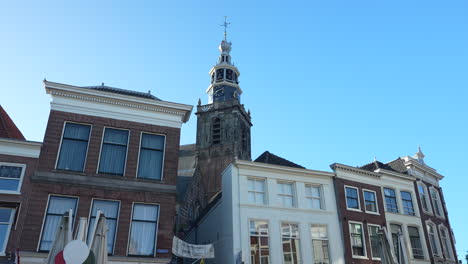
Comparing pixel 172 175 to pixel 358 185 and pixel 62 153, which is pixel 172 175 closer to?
pixel 62 153

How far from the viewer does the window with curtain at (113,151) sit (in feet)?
53.3

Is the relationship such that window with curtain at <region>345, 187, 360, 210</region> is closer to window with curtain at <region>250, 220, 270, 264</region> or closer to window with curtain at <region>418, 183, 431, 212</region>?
window with curtain at <region>250, 220, 270, 264</region>

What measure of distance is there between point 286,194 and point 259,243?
3.42m

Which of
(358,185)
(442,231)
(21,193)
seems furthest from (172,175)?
(442,231)

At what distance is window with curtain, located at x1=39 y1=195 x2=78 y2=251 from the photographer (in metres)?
14.2

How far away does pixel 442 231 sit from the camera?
88.3ft

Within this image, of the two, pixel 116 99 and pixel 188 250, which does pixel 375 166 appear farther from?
pixel 116 99

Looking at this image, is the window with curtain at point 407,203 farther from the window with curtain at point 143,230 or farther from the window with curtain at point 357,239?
the window with curtain at point 143,230

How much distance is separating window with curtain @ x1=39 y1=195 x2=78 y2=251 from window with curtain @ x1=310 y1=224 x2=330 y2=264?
41.0ft

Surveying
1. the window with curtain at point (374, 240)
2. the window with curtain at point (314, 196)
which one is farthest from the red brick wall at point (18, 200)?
the window with curtain at point (374, 240)

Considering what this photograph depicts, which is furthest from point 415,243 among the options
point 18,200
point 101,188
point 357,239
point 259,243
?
point 18,200

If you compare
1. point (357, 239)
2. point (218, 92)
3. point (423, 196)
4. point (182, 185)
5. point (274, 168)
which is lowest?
point (357, 239)

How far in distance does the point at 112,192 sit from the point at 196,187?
2834 centimetres

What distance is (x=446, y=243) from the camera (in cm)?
2667
